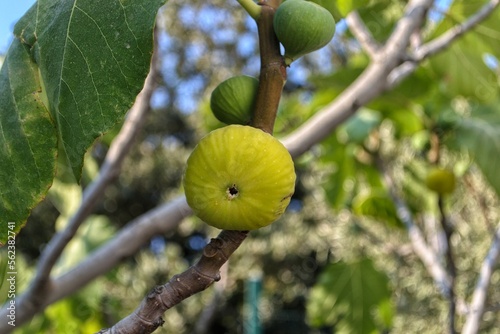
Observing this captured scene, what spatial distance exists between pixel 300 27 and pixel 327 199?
2.09 m

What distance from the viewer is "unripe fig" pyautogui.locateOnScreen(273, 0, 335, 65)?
490mm

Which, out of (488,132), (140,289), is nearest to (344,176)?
(488,132)

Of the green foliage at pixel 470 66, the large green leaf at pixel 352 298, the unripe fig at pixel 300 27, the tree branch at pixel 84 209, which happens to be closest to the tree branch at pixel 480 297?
the green foliage at pixel 470 66

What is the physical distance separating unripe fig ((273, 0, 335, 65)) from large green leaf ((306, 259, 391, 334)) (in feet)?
6.32

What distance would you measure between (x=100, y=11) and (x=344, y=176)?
201 cm

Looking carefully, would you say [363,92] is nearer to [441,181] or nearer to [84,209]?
[441,181]

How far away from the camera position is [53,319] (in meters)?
2.36

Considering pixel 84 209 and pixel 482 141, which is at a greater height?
pixel 84 209

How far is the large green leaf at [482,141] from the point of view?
67.3 inches

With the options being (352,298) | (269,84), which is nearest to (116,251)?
(269,84)

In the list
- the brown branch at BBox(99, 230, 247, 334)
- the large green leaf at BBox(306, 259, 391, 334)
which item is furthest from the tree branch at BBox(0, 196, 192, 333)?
the large green leaf at BBox(306, 259, 391, 334)

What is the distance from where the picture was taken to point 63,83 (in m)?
0.50

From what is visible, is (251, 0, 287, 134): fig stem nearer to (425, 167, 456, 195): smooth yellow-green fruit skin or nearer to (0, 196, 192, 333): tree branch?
(0, 196, 192, 333): tree branch

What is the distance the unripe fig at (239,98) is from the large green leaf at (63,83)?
71mm
